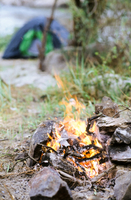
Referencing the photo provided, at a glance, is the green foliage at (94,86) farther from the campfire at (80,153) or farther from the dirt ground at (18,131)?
the campfire at (80,153)

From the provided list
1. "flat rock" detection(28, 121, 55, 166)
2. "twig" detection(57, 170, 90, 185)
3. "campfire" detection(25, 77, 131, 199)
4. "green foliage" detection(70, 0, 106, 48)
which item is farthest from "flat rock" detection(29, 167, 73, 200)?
"green foliage" detection(70, 0, 106, 48)

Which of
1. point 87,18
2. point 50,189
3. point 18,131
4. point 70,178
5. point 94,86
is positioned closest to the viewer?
point 50,189

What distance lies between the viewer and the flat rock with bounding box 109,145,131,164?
150 cm

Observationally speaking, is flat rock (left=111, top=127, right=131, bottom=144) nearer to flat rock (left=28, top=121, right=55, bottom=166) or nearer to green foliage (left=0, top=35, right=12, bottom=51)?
flat rock (left=28, top=121, right=55, bottom=166)

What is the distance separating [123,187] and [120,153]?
0.96ft

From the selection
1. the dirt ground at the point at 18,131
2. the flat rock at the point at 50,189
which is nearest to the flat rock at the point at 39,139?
the dirt ground at the point at 18,131

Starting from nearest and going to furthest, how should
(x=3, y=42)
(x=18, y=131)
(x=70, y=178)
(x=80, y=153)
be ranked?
(x=70, y=178)
(x=80, y=153)
(x=18, y=131)
(x=3, y=42)

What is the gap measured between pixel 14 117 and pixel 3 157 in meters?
1.04

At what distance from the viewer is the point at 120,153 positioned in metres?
1.54

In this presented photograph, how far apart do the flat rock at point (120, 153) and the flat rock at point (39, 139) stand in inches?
21.7

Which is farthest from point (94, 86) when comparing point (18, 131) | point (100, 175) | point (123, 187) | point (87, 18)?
point (87, 18)

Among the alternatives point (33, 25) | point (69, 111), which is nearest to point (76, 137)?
point (69, 111)

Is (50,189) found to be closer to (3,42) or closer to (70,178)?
(70,178)

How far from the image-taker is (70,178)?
1448 millimetres
